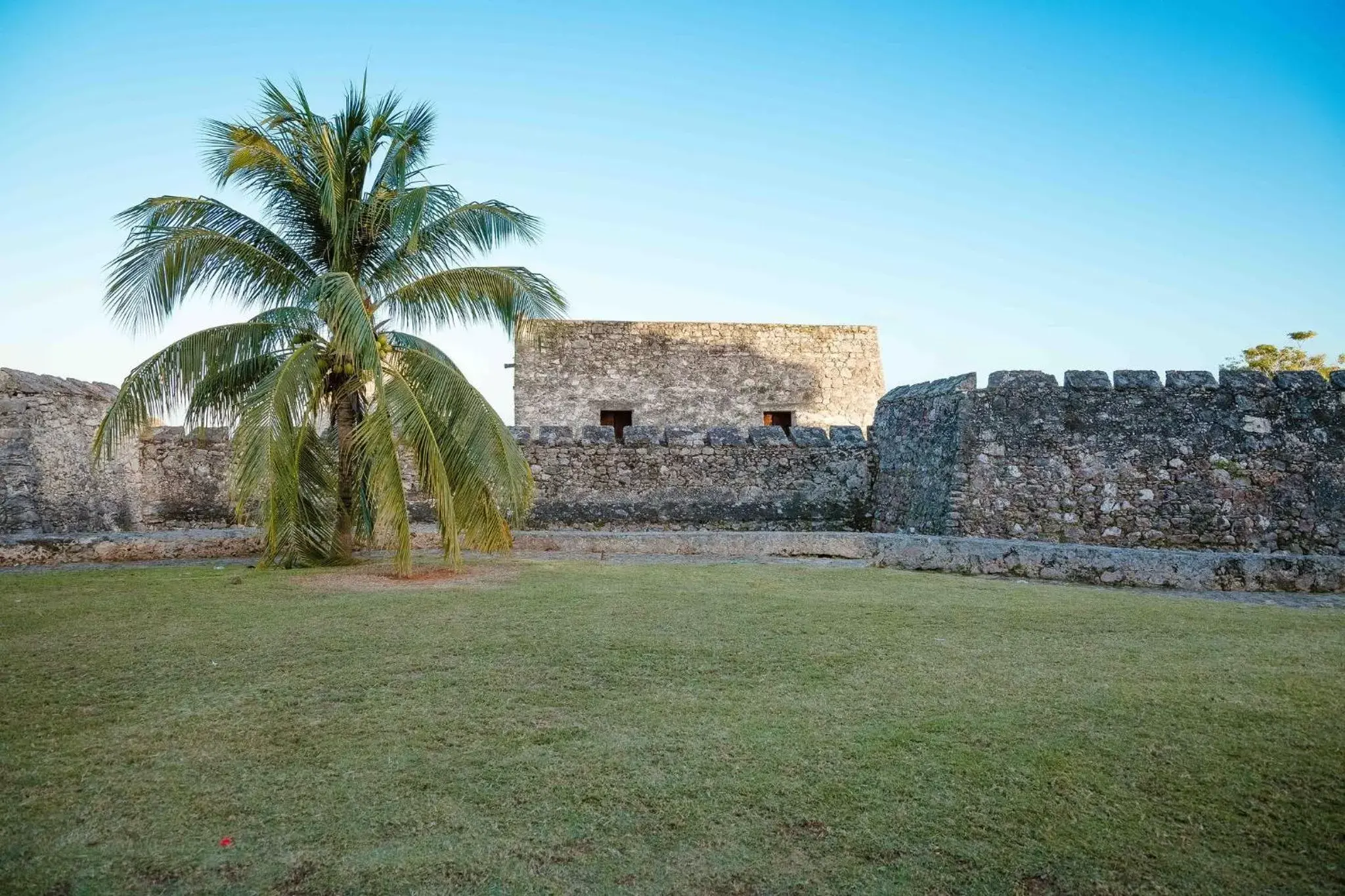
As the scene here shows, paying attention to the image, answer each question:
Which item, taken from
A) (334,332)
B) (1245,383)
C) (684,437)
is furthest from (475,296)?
(1245,383)

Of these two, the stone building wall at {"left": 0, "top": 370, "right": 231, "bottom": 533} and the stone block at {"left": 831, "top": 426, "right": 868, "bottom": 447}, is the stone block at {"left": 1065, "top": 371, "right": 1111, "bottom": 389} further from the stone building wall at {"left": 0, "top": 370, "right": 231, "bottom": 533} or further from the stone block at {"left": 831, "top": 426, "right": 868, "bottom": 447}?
the stone building wall at {"left": 0, "top": 370, "right": 231, "bottom": 533}

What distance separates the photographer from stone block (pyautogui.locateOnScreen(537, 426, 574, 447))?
445 inches

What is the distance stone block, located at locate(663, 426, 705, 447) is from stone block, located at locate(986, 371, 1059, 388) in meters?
3.94

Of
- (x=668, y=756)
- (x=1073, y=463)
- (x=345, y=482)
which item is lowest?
(x=668, y=756)

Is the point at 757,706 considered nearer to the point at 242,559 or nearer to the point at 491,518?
the point at 491,518

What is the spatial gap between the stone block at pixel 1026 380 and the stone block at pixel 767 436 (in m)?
3.01

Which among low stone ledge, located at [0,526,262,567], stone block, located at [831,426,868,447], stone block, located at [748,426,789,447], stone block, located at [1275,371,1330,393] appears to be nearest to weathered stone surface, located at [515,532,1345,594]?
stone block, located at [1275,371,1330,393]

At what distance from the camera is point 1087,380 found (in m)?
9.57

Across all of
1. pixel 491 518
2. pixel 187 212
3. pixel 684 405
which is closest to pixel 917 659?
pixel 491 518

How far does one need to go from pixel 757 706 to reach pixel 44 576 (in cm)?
670

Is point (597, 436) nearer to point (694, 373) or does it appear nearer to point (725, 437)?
point (725, 437)

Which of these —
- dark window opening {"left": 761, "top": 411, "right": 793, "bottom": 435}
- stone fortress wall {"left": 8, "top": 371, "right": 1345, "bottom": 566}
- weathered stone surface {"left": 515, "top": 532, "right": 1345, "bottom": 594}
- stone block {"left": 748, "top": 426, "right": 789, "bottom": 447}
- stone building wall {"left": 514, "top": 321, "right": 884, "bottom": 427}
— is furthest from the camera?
dark window opening {"left": 761, "top": 411, "right": 793, "bottom": 435}

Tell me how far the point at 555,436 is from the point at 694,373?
22.6 ft

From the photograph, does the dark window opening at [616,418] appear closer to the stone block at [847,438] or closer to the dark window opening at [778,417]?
the dark window opening at [778,417]
